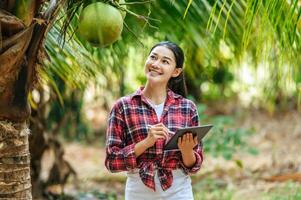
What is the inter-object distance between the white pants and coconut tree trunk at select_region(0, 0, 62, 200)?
0.41m

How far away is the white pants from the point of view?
8.59ft

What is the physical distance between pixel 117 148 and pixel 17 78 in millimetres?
493

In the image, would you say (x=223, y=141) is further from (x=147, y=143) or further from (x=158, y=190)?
(x=147, y=143)

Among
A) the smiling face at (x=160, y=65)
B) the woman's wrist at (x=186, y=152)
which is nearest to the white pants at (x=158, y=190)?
the woman's wrist at (x=186, y=152)

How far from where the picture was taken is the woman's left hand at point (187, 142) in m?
2.51

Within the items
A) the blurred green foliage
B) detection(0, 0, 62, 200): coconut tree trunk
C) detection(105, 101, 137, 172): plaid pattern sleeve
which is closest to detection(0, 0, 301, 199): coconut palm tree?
detection(0, 0, 62, 200): coconut tree trunk

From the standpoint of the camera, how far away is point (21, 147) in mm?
2475

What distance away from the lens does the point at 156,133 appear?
8.14 feet

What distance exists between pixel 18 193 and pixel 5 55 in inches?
19.9

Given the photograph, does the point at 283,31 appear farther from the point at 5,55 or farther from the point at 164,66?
the point at 5,55

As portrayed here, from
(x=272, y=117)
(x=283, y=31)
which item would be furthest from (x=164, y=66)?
(x=272, y=117)

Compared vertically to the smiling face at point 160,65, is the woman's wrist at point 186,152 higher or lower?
lower

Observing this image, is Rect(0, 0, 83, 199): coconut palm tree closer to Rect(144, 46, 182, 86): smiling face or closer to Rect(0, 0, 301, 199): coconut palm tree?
Rect(0, 0, 301, 199): coconut palm tree

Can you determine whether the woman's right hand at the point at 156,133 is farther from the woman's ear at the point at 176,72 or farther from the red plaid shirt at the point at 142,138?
the woman's ear at the point at 176,72
